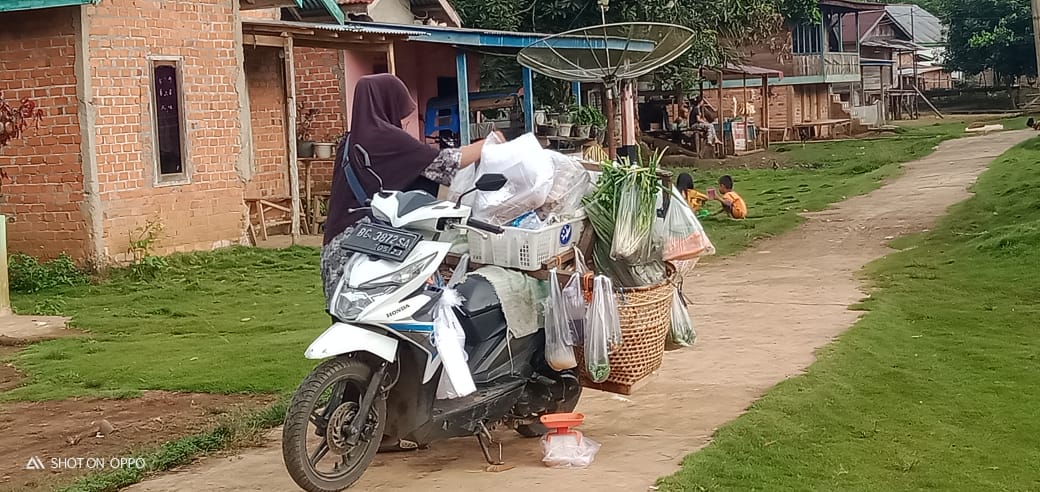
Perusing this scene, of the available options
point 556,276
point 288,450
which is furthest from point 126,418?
point 556,276

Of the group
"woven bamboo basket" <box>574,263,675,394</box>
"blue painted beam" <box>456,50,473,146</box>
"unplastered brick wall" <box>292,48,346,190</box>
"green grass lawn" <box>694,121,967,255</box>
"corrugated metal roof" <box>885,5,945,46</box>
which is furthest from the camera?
"corrugated metal roof" <box>885,5,945,46</box>

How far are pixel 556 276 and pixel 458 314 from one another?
514 mm

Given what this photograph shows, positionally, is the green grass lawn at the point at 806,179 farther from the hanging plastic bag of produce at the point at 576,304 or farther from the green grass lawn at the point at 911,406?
the hanging plastic bag of produce at the point at 576,304

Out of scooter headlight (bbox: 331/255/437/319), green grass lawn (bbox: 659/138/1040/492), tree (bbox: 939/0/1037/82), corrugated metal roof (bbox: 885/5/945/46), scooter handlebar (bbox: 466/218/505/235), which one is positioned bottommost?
green grass lawn (bbox: 659/138/1040/492)

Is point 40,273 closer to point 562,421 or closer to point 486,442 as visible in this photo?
point 486,442

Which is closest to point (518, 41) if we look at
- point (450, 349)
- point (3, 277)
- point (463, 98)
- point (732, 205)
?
point (463, 98)

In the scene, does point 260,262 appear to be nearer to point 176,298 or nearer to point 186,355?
point 176,298

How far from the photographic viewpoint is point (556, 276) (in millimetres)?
5152

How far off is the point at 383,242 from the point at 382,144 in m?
0.62

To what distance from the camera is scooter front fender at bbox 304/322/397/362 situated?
445cm

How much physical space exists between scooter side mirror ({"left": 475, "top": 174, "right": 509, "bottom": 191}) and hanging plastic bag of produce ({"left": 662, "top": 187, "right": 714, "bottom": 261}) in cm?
92

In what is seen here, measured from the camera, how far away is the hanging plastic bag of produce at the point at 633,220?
17.3ft

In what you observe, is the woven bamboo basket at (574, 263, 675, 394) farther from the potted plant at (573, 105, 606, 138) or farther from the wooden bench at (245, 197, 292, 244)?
the potted plant at (573, 105, 606, 138)

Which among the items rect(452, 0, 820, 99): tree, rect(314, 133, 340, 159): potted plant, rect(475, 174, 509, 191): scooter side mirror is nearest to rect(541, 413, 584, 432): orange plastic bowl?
rect(475, 174, 509, 191): scooter side mirror
